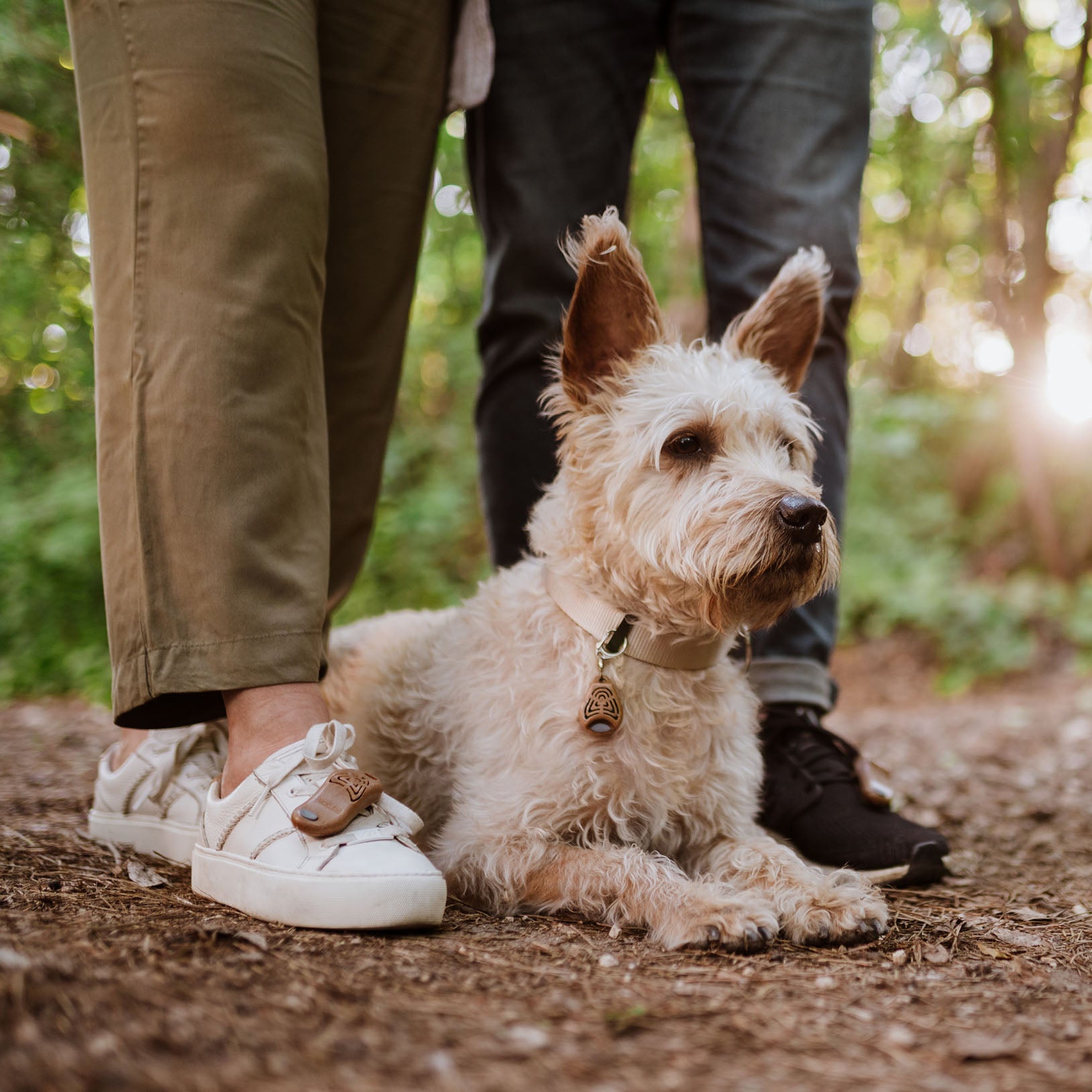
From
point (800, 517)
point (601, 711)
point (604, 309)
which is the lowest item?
point (601, 711)

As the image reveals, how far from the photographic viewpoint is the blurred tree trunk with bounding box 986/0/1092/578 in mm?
7945

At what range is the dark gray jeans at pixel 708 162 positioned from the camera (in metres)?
3.12

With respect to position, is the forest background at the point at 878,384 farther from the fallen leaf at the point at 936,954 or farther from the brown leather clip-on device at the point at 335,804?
the fallen leaf at the point at 936,954

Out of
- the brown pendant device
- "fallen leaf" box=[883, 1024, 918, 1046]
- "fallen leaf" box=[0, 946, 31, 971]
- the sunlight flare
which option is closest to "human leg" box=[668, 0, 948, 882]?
the brown pendant device

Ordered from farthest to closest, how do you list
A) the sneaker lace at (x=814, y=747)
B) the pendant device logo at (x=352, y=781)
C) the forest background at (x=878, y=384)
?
the forest background at (x=878, y=384) < the sneaker lace at (x=814, y=747) < the pendant device logo at (x=352, y=781)

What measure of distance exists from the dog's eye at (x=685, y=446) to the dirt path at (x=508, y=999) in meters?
1.30

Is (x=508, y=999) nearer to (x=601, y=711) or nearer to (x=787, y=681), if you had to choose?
(x=601, y=711)

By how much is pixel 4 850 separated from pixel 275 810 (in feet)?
3.03

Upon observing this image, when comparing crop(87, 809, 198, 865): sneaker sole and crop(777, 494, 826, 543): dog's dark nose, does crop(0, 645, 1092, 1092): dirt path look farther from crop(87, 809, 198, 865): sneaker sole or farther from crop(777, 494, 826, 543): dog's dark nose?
crop(777, 494, 826, 543): dog's dark nose

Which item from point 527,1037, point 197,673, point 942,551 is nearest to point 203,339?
point 197,673

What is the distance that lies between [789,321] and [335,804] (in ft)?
6.46

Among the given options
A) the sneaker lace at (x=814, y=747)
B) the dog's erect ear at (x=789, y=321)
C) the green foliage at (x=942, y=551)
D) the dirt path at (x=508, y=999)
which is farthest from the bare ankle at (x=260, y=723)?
the green foliage at (x=942, y=551)

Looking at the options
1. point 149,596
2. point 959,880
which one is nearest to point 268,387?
point 149,596

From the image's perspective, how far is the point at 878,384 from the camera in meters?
12.0
